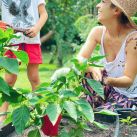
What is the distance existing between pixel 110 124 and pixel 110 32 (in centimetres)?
65

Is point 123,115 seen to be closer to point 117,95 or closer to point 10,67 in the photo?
point 117,95

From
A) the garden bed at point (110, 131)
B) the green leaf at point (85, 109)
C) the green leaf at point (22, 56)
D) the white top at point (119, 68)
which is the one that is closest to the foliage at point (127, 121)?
the garden bed at point (110, 131)

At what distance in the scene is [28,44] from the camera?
4.39m

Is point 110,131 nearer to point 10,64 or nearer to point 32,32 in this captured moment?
point 10,64

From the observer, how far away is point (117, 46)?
328 centimetres

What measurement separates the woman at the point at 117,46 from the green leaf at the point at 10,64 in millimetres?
1204

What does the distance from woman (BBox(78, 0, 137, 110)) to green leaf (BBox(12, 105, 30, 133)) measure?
1099 mm

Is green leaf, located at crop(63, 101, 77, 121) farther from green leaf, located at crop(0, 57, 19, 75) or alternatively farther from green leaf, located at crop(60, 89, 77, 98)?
green leaf, located at crop(0, 57, 19, 75)

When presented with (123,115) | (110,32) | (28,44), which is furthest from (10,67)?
(28,44)

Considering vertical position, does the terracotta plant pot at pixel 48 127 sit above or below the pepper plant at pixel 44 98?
below

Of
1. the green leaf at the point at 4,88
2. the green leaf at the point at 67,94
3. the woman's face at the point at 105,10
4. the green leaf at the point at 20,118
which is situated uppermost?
the woman's face at the point at 105,10

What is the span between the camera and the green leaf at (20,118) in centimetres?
199

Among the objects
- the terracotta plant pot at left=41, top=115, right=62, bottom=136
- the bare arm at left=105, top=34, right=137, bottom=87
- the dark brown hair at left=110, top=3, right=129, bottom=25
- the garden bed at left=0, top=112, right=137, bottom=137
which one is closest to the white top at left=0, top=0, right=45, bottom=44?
the dark brown hair at left=110, top=3, right=129, bottom=25

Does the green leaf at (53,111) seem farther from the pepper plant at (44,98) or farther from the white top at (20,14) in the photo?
the white top at (20,14)
